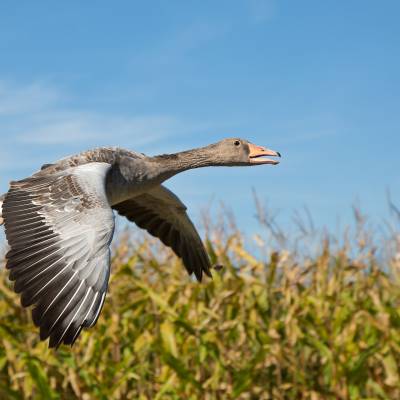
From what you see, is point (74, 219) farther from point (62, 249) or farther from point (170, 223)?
point (170, 223)

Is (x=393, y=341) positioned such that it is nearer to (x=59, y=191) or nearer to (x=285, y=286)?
(x=285, y=286)

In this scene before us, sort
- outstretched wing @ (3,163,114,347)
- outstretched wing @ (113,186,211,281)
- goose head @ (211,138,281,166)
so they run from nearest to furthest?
outstretched wing @ (3,163,114,347) < goose head @ (211,138,281,166) < outstretched wing @ (113,186,211,281)

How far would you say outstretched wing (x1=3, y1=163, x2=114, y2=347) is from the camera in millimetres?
5000

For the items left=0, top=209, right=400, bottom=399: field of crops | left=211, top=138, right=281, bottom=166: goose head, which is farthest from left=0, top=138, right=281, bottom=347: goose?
left=0, top=209, right=400, bottom=399: field of crops

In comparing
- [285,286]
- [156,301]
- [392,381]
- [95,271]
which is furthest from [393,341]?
[95,271]

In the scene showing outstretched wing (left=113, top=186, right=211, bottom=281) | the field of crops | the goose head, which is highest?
the goose head

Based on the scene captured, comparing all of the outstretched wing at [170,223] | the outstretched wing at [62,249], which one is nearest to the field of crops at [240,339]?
the outstretched wing at [170,223]

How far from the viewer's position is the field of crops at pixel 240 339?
7836 millimetres

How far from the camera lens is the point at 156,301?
7.98 metres

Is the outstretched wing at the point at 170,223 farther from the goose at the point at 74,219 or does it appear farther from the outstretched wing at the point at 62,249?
the outstretched wing at the point at 62,249

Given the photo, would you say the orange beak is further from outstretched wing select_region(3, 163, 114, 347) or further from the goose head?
outstretched wing select_region(3, 163, 114, 347)

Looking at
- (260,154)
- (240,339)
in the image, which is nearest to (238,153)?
(260,154)

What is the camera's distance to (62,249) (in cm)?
539

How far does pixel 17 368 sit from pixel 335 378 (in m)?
2.92
